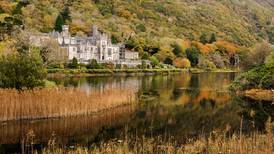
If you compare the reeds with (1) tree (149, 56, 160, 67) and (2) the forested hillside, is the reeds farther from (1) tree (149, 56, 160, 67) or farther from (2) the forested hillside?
(1) tree (149, 56, 160, 67)

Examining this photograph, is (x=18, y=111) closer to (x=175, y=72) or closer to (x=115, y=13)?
(x=175, y=72)

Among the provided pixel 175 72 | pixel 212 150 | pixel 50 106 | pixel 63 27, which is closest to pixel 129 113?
pixel 50 106

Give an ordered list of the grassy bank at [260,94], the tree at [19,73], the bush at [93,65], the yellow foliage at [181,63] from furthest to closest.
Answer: the yellow foliage at [181,63], the bush at [93,65], the grassy bank at [260,94], the tree at [19,73]

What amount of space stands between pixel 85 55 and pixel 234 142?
3423 inches

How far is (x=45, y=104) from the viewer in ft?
87.7

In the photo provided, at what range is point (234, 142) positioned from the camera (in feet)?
61.7

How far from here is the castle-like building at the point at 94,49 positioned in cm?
9988

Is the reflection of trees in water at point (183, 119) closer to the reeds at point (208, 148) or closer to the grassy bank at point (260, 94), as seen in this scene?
the reeds at point (208, 148)

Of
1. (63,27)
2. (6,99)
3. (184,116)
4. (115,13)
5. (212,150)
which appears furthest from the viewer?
(115,13)

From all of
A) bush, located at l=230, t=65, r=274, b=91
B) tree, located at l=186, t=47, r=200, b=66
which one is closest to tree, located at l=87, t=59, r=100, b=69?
bush, located at l=230, t=65, r=274, b=91

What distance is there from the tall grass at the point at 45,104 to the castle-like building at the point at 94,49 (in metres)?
67.2

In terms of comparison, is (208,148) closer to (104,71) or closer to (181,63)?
(104,71)

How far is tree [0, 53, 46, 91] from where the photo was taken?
94.4 ft

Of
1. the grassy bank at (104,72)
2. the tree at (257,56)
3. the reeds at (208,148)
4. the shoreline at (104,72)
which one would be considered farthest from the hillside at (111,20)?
the reeds at (208,148)
